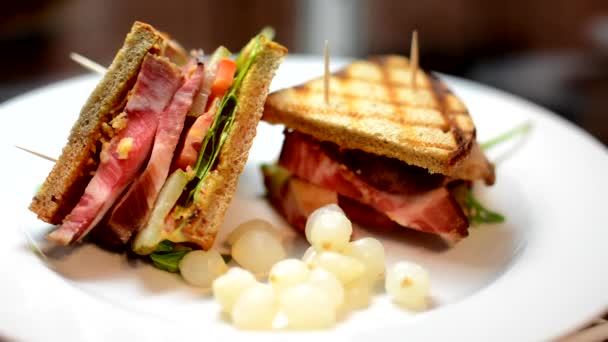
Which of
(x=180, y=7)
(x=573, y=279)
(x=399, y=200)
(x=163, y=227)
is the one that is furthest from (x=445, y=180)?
(x=180, y=7)

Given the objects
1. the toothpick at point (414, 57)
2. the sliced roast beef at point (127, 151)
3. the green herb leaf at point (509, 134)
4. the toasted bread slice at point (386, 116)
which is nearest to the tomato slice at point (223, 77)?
the sliced roast beef at point (127, 151)

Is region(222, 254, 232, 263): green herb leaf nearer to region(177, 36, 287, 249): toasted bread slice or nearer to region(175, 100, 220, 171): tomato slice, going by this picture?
region(177, 36, 287, 249): toasted bread slice

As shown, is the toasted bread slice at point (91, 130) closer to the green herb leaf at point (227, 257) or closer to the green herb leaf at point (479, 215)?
the green herb leaf at point (227, 257)

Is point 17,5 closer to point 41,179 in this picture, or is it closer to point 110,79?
point 41,179

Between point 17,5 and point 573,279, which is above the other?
point 17,5

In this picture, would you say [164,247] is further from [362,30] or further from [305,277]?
[362,30]

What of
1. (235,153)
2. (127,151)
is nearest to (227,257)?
(235,153)
